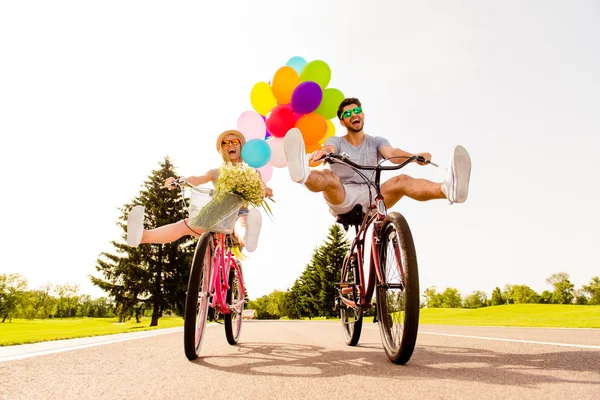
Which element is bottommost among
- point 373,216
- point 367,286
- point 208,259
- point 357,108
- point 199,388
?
point 199,388

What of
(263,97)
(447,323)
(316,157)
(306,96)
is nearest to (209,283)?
(316,157)

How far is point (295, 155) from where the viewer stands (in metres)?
3.20

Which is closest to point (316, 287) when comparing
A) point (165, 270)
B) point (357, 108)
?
point (165, 270)

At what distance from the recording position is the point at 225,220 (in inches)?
145

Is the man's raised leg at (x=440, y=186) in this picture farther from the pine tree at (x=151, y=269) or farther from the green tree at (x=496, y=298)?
the green tree at (x=496, y=298)

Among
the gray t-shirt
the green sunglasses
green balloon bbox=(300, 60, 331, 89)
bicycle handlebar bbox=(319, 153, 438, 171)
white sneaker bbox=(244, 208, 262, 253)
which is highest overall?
green balloon bbox=(300, 60, 331, 89)

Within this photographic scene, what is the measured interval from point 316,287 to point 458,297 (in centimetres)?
8116

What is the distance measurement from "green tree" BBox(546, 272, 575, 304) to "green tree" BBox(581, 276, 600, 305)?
114 inches

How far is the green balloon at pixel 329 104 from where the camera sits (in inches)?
295

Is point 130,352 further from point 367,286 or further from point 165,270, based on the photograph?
point 165,270

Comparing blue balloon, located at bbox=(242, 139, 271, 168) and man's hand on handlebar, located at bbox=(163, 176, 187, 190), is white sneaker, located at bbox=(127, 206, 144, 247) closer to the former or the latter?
man's hand on handlebar, located at bbox=(163, 176, 187, 190)

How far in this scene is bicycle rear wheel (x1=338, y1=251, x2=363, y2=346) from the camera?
3.72 m

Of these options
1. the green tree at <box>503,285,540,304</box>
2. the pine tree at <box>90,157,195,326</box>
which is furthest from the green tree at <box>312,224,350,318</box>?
the green tree at <box>503,285,540,304</box>

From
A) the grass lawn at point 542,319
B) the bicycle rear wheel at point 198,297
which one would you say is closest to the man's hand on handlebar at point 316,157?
the bicycle rear wheel at point 198,297
